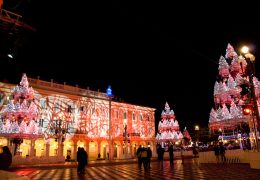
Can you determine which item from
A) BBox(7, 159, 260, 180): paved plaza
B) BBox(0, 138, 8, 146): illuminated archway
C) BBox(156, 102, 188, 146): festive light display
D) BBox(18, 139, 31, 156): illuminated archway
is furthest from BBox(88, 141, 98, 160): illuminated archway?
BBox(7, 159, 260, 180): paved plaza

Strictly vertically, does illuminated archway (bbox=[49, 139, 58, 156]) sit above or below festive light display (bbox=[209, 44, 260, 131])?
below

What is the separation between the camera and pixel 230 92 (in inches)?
826

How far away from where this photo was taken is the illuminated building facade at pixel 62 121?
1219 inches

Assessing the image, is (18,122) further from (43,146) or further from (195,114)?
(195,114)

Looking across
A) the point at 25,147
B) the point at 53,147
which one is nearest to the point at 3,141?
the point at 25,147

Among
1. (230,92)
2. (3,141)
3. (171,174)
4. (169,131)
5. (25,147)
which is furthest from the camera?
(25,147)

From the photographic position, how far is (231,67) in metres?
21.8

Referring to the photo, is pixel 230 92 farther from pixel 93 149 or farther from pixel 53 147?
pixel 93 149

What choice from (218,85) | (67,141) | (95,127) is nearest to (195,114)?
(95,127)

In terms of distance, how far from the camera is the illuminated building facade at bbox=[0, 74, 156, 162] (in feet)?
102

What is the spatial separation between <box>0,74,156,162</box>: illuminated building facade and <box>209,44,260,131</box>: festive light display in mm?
14079

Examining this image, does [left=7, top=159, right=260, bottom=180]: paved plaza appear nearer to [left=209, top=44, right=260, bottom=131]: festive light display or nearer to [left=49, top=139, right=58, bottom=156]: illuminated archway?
[left=209, top=44, right=260, bottom=131]: festive light display

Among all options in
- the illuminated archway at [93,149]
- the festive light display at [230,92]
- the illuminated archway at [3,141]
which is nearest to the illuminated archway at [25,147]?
the illuminated archway at [3,141]

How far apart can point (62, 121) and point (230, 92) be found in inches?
1186
